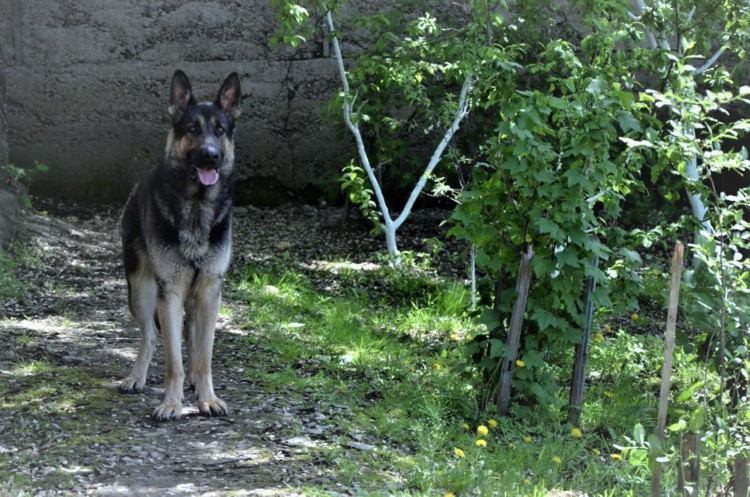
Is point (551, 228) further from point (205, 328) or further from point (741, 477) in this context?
point (205, 328)

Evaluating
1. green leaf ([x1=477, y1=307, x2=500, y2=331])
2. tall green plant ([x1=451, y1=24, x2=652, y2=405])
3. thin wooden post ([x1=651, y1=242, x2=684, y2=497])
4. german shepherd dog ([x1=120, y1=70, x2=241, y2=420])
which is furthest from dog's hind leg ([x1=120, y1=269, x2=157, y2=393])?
thin wooden post ([x1=651, y1=242, x2=684, y2=497])

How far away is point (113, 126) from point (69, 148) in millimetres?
535

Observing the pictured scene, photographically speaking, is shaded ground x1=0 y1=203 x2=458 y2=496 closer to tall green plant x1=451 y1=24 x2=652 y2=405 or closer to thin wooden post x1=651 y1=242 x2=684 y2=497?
tall green plant x1=451 y1=24 x2=652 y2=405

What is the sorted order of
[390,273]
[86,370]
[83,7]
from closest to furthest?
[86,370], [390,273], [83,7]

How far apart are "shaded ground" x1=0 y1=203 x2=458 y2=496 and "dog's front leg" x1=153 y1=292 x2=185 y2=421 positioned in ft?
0.41

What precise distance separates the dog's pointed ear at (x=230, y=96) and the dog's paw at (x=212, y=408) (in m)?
1.56

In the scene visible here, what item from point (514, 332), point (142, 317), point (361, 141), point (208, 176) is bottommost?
point (142, 317)

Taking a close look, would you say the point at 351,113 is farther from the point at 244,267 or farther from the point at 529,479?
the point at 529,479

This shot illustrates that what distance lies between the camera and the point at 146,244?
4.91 meters

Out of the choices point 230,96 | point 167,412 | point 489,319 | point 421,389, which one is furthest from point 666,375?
point 230,96

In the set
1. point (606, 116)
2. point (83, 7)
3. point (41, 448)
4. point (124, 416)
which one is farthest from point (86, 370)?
point (83, 7)

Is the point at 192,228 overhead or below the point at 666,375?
overhead

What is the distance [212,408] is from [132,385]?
0.63m

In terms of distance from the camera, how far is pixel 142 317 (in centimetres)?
518
